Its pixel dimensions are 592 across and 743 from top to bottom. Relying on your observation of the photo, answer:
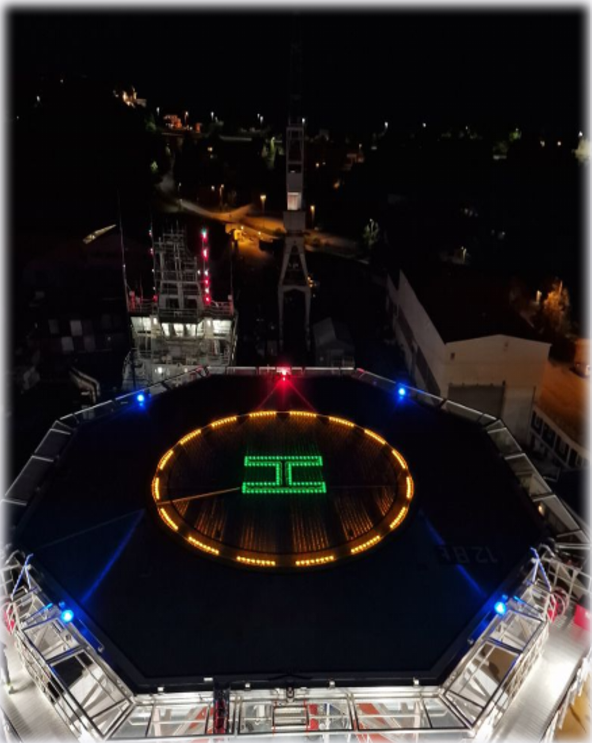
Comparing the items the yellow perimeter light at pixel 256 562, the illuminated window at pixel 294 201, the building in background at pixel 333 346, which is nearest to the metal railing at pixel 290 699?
the yellow perimeter light at pixel 256 562

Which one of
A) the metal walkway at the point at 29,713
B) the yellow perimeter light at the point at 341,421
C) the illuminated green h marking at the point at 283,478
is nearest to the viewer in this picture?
the metal walkway at the point at 29,713

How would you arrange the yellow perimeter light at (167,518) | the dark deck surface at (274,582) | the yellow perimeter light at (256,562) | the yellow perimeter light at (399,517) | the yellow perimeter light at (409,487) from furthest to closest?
1. the yellow perimeter light at (409,487)
2. the yellow perimeter light at (399,517)
3. the yellow perimeter light at (167,518)
4. the yellow perimeter light at (256,562)
5. the dark deck surface at (274,582)

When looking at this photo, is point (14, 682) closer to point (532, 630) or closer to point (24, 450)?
point (532, 630)

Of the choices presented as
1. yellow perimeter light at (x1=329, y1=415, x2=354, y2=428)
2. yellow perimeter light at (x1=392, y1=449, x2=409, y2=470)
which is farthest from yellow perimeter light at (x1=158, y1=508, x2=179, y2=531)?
yellow perimeter light at (x1=392, y1=449, x2=409, y2=470)

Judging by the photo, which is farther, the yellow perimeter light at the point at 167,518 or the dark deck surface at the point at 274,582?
the yellow perimeter light at the point at 167,518

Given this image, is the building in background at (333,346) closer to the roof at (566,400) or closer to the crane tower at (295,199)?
the crane tower at (295,199)

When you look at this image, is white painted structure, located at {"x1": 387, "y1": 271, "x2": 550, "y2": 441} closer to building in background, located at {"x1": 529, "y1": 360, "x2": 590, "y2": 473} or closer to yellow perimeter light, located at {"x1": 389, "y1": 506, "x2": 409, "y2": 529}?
building in background, located at {"x1": 529, "y1": 360, "x2": 590, "y2": 473}

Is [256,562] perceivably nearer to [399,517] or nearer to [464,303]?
[399,517]
